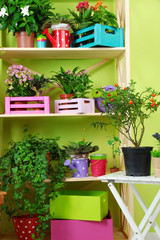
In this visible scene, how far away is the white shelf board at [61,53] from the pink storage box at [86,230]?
4.65 feet

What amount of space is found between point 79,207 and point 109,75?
4.38 feet

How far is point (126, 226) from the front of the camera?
9.99ft

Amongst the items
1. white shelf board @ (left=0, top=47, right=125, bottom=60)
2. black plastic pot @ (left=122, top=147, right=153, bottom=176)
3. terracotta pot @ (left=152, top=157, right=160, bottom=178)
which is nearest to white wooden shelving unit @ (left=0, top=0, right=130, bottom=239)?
white shelf board @ (left=0, top=47, right=125, bottom=60)

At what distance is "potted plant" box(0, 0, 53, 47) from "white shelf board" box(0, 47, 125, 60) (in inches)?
3.6

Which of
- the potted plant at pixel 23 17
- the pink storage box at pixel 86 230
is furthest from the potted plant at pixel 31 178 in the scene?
the potted plant at pixel 23 17

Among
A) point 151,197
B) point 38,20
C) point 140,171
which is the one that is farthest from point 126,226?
point 38,20

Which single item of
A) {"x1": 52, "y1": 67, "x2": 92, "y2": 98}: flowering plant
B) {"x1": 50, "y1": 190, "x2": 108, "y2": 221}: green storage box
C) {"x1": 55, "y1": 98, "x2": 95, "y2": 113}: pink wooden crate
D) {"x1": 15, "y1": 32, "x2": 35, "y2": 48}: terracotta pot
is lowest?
{"x1": 50, "y1": 190, "x2": 108, "y2": 221}: green storage box

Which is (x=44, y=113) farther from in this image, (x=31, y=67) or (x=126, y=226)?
(x=126, y=226)

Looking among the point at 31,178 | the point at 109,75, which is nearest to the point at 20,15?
the point at 109,75

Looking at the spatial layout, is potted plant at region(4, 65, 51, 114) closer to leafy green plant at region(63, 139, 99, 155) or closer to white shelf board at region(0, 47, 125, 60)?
white shelf board at region(0, 47, 125, 60)

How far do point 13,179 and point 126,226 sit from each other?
1.14 meters

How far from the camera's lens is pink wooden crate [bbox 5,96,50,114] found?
2.83 metres

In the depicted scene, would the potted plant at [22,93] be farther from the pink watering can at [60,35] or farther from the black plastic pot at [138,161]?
the black plastic pot at [138,161]

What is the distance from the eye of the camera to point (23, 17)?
9.30ft
